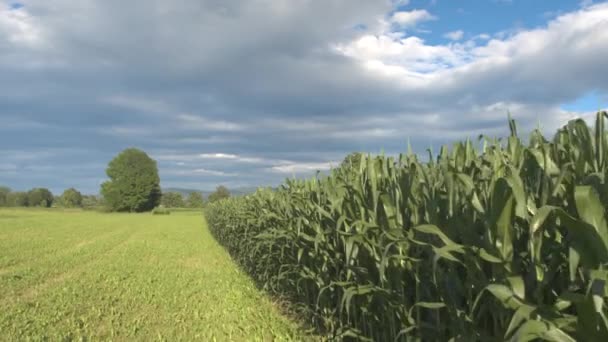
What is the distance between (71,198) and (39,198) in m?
12.3

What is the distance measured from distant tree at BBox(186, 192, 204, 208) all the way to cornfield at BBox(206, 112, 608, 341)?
492ft

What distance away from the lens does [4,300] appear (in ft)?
29.4

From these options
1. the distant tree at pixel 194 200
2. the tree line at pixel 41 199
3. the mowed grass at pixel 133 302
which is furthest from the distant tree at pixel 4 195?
the mowed grass at pixel 133 302

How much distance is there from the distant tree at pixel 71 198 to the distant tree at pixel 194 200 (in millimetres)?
35547

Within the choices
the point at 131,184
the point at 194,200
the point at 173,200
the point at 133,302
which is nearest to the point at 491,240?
the point at 133,302

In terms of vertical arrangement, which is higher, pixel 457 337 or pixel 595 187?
pixel 595 187

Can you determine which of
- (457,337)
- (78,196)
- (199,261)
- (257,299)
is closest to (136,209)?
(78,196)

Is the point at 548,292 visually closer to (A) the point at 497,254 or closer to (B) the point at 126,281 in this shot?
(A) the point at 497,254

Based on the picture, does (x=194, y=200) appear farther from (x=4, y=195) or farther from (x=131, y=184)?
(x=4, y=195)

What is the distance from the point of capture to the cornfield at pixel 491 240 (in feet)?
5.78

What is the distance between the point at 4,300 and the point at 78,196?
528ft

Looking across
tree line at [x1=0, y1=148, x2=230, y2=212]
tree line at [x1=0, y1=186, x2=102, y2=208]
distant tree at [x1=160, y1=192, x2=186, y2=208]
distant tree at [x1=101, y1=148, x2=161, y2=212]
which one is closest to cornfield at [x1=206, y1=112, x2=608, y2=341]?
tree line at [x1=0, y1=148, x2=230, y2=212]

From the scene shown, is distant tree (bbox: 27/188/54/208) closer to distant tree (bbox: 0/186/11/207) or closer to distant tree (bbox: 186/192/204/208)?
distant tree (bbox: 0/186/11/207)

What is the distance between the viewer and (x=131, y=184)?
105812 millimetres
